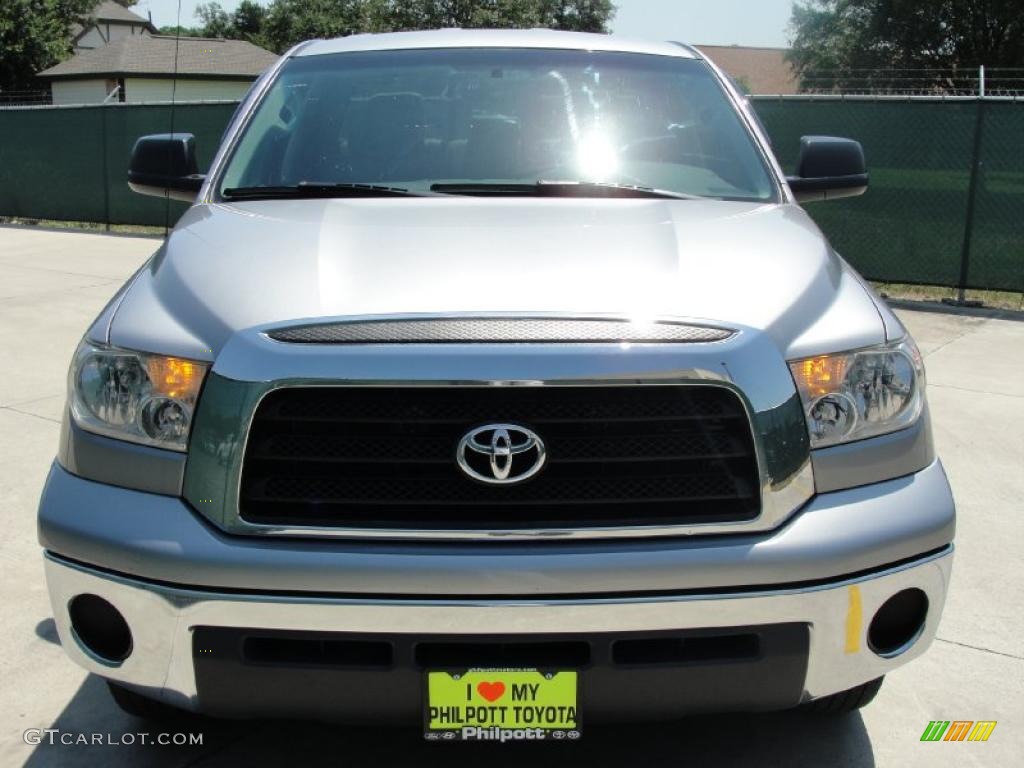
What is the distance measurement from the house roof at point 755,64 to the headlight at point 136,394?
93.4 meters

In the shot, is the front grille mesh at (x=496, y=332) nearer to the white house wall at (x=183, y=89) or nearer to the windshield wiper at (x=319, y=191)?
the windshield wiper at (x=319, y=191)

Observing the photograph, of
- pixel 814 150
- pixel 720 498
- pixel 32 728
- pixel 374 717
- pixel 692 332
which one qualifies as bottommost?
pixel 32 728

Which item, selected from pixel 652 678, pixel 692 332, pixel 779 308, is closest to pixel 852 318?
pixel 779 308

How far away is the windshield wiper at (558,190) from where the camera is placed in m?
3.52

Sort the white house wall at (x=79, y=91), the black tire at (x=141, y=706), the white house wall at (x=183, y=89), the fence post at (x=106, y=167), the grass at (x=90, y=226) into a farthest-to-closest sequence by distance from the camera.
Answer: the white house wall at (x=183, y=89) < the white house wall at (x=79, y=91) < the fence post at (x=106, y=167) < the grass at (x=90, y=226) < the black tire at (x=141, y=706)

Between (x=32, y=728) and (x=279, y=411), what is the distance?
1.41 metres

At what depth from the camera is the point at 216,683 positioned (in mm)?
2375

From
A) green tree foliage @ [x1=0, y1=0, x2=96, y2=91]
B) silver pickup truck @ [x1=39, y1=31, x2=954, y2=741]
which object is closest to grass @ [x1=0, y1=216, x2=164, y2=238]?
silver pickup truck @ [x1=39, y1=31, x2=954, y2=741]

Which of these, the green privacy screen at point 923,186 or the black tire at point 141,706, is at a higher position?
the green privacy screen at point 923,186

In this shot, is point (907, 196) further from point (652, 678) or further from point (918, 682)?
point (652, 678)

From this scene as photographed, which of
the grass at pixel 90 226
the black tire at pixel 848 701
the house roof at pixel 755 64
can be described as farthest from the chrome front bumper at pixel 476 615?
the house roof at pixel 755 64

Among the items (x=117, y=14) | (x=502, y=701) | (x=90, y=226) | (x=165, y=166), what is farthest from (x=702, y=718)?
(x=117, y=14)

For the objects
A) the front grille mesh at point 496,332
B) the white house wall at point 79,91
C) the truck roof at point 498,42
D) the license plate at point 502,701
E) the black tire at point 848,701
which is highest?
the white house wall at point 79,91

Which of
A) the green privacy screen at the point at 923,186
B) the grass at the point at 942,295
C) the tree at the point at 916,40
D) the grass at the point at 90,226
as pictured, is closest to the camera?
the green privacy screen at the point at 923,186
